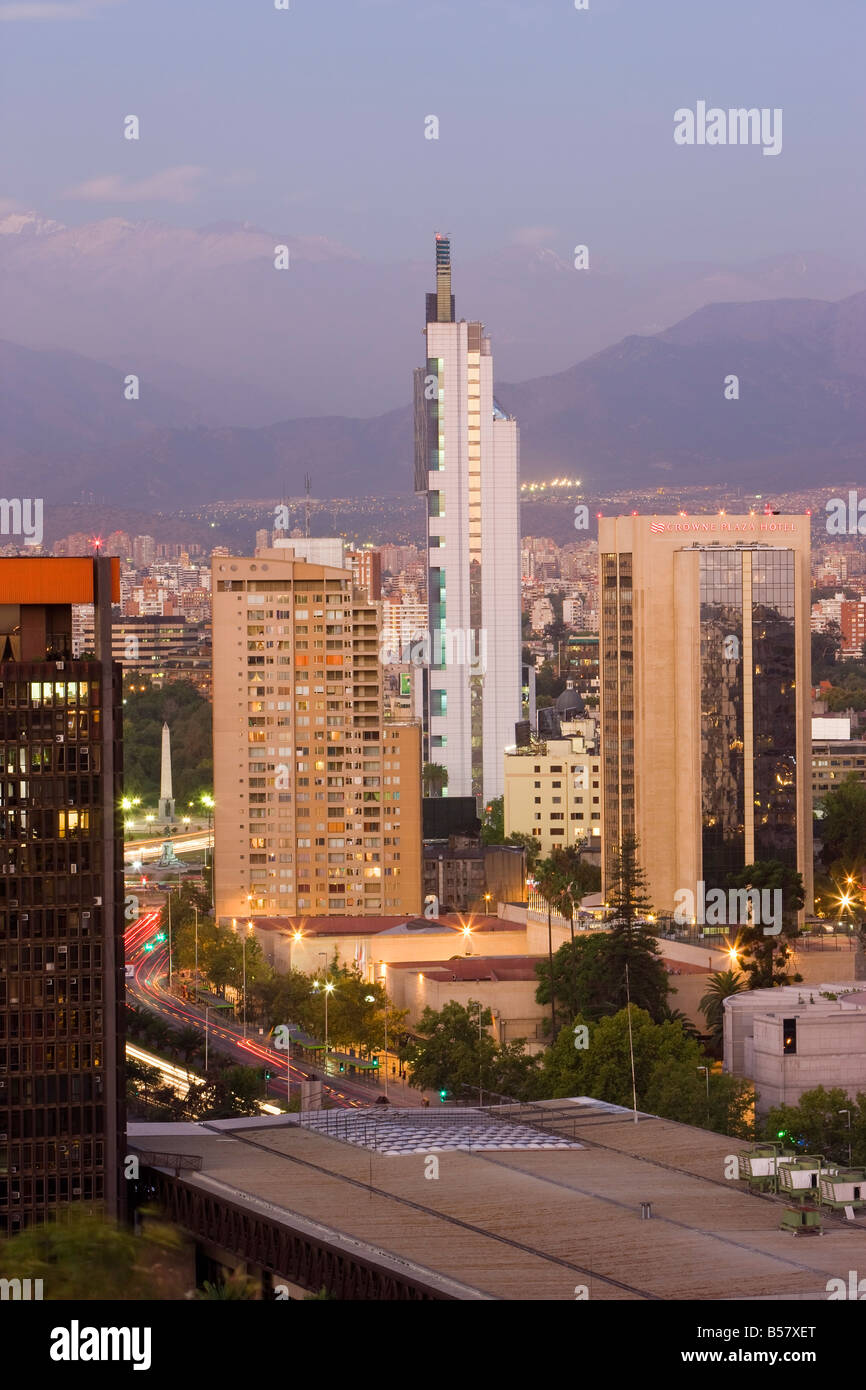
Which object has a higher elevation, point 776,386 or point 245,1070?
point 776,386

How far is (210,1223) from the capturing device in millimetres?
31016

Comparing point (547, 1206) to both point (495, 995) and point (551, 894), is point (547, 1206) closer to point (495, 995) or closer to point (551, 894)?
point (495, 995)

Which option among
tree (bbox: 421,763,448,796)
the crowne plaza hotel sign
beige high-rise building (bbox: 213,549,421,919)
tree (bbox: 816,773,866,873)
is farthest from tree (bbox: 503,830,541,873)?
tree (bbox: 421,763,448,796)

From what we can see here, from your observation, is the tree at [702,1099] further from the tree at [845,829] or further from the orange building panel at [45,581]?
the tree at [845,829]

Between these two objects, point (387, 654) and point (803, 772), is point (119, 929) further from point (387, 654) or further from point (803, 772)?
point (387, 654)

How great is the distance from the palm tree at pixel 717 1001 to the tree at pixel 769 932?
474mm

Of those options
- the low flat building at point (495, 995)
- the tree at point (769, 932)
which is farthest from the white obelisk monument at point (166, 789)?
the low flat building at point (495, 995)

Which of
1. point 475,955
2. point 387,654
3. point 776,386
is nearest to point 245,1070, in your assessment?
point 475,955

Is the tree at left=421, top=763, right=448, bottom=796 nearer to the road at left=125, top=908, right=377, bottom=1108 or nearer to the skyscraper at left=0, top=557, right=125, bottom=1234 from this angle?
the road at left=125, top=908, right=377, bottom=1108

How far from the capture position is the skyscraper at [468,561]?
106 metres

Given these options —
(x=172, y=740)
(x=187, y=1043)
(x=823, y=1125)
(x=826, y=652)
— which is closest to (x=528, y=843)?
(x=187, y=1043)
